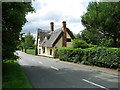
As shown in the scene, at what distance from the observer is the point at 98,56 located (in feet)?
46.7

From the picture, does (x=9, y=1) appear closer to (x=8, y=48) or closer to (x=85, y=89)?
(x=8, y=48)

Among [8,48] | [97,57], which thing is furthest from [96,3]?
[8,48]

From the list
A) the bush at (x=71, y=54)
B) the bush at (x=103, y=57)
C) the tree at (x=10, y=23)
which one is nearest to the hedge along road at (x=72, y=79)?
the bush at (x=103, y=57)

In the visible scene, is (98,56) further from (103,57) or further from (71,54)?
(71,54)

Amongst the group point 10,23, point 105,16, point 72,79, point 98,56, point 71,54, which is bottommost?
point 72,79

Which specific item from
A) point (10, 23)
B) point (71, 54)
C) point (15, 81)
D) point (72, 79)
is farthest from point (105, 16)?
point (15, 81)

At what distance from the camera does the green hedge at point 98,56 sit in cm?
1194

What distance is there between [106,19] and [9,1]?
402 inches

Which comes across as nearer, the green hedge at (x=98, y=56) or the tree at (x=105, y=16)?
the green hedge at (x=98, y=56)

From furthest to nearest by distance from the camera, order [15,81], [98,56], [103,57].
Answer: [98,56] → [103,57] → [15,81]

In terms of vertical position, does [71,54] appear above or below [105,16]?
below

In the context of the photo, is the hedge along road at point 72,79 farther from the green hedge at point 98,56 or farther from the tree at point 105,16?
the tree at point 105,16

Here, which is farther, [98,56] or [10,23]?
[98,56]

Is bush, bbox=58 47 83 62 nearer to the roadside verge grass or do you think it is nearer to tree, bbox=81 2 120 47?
tree, bbox=81 2 120 47
